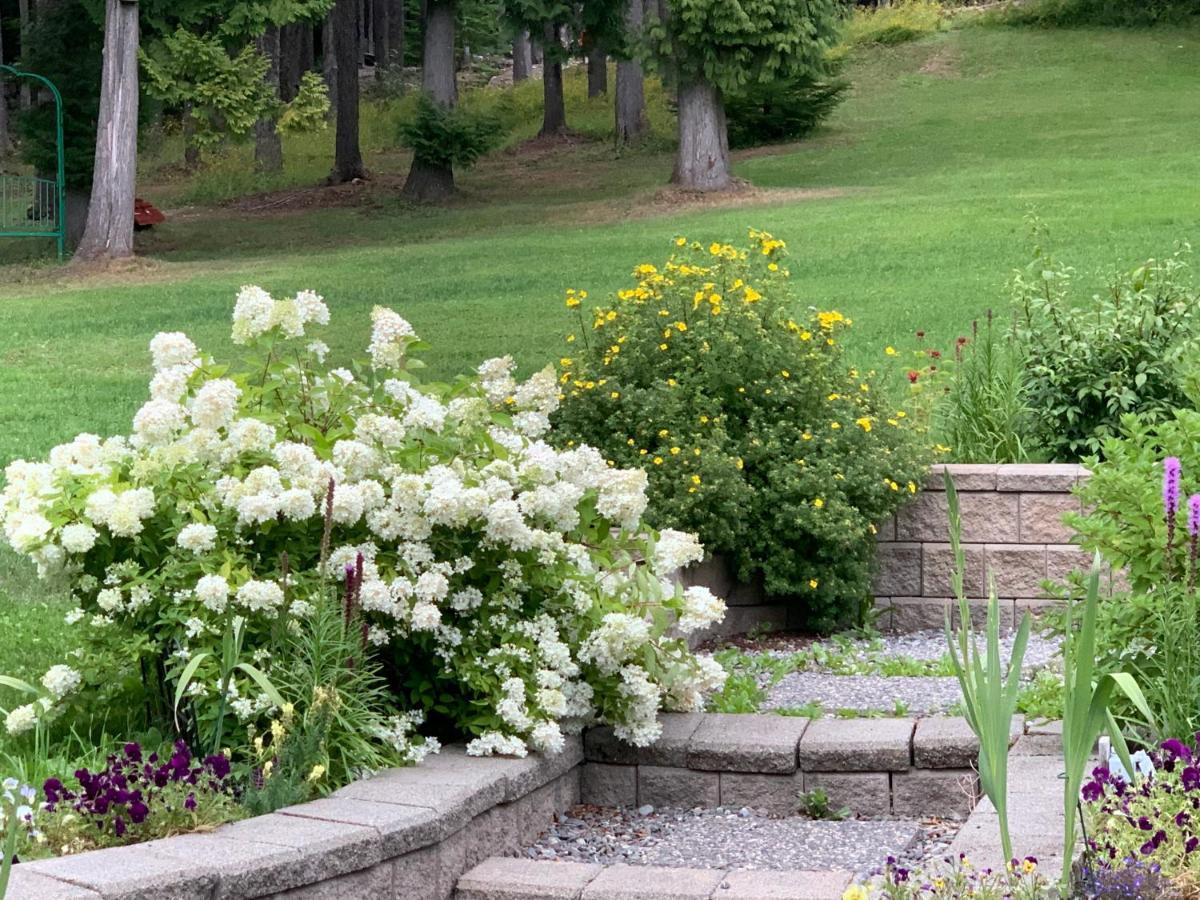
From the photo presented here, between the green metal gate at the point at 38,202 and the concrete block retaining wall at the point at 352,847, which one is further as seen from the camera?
the green metal gate at the point at 38,202

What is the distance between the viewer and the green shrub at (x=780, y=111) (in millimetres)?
28188

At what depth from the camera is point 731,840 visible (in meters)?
4.22

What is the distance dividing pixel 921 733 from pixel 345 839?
185 centimetres

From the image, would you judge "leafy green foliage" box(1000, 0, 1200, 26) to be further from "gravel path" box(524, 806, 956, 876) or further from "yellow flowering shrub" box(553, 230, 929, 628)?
"gravel path" box(524, 806, 956, 876)

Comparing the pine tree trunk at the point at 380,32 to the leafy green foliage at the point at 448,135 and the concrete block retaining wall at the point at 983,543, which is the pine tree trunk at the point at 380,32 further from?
the concrete block retaining wall at the point at 983,543

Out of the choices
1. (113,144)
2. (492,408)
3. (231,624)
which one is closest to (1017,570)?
(492,408)

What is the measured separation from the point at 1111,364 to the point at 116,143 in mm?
14809

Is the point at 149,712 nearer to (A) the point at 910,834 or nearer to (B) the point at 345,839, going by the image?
(B) the point at 345,839

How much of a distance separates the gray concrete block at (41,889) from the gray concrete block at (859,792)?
2.22 m

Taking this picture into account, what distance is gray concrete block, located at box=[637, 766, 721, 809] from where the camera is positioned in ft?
14.7

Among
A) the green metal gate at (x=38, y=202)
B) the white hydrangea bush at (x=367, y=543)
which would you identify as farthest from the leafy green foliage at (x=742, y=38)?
the white hydrangea bush at (x=367, y=543)

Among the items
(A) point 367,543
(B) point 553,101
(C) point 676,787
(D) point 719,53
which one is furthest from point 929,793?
(B) point 553,101

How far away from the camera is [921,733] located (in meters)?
4.46

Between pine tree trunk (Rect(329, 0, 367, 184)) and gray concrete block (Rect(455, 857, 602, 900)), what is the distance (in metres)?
25.5
